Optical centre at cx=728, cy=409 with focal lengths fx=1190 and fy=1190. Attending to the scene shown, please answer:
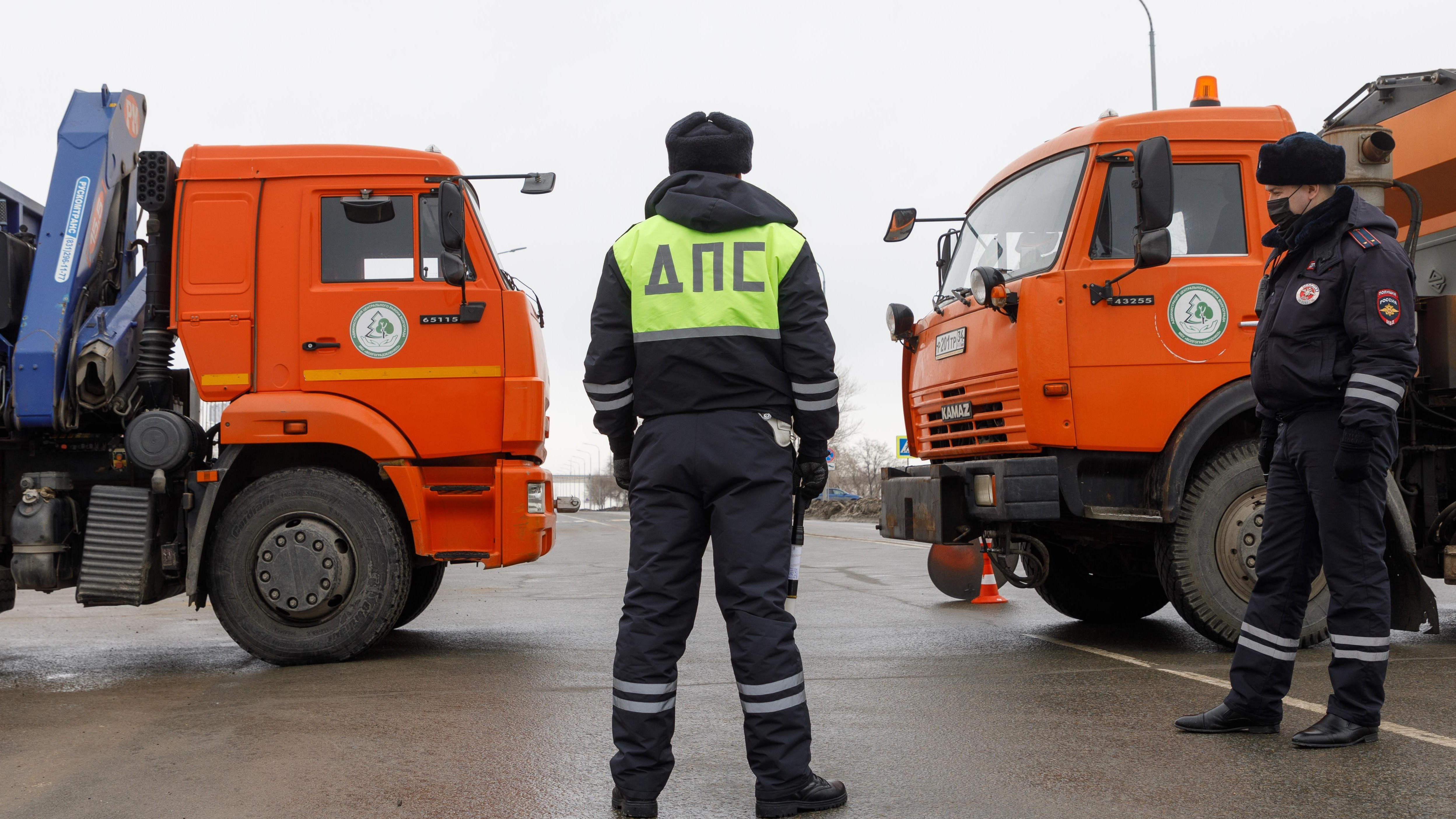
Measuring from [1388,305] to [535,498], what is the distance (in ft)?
13.6

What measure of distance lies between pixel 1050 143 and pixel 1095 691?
3.18m

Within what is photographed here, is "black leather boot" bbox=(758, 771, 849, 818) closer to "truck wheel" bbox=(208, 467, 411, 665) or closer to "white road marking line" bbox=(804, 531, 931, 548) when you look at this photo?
"truck wheel" bbox=(208, 467, 411, 665)

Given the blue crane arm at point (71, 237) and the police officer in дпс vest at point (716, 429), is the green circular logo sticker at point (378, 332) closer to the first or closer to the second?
the blue crane arm at point (71, 237)

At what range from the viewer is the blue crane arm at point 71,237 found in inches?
247

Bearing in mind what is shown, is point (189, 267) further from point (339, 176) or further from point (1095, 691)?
point (1095, 691)

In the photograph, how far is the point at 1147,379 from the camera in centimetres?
610

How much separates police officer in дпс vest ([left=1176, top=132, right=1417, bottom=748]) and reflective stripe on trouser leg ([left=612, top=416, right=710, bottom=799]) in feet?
6.66

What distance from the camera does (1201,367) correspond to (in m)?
6.10

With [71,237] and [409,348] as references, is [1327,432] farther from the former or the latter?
[71,237]

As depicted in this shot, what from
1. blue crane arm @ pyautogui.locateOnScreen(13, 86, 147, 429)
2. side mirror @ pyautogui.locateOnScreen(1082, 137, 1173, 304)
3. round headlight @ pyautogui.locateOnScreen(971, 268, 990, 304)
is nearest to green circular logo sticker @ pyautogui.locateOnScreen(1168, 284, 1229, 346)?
side mirror @ pyautogui.locateOnScreen(1082, 137, 1173, 304)

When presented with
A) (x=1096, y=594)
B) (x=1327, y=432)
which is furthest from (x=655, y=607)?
(x=1096, y=594)

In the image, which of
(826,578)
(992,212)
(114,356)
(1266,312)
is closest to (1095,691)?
(1266,312)

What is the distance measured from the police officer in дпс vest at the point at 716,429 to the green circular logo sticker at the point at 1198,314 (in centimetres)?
323

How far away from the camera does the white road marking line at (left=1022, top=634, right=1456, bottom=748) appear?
4.07 meters
